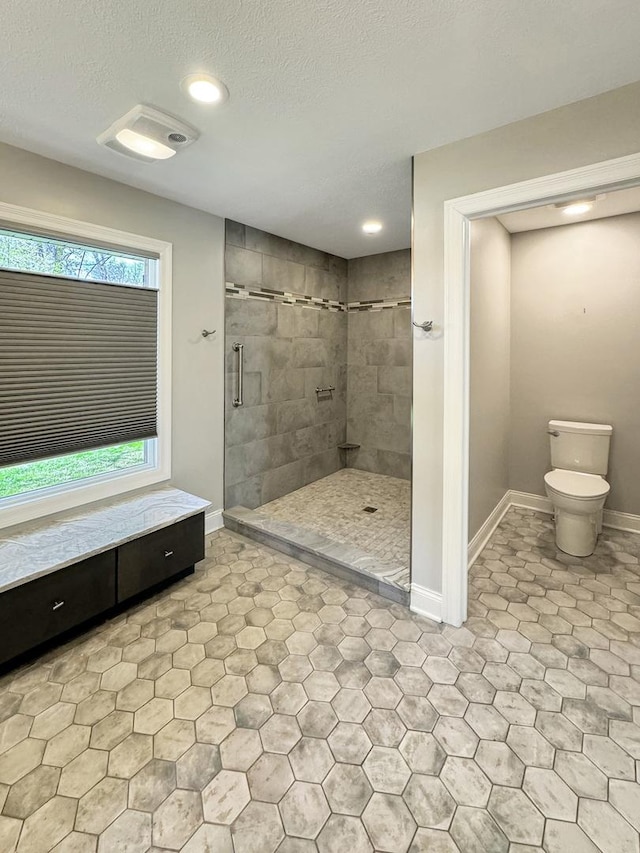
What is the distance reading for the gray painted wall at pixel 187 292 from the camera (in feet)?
7.78

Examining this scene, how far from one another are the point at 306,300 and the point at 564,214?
221 cm

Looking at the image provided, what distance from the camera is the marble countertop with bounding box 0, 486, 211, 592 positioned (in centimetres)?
191

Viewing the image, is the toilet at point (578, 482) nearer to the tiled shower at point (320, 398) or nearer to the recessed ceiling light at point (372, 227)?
the tiled shower at point (320, 398)

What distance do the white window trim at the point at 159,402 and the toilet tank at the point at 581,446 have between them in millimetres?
3007

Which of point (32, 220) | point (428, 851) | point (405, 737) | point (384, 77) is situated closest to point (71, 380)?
point (32, 220)

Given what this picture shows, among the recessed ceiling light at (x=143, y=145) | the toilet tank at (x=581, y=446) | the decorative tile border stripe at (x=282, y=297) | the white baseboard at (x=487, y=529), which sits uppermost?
the recessed ceiling light at (x=143, y=145)

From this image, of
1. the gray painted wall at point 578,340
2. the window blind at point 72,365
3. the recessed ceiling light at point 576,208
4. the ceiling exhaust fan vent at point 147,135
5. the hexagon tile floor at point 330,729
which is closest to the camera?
the hexagon tile floor at point 330,729

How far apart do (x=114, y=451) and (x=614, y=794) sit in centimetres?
287

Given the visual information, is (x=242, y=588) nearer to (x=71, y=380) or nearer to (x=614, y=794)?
(x=71, y=380)

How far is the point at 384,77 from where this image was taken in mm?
1554

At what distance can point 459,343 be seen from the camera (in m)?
2.04

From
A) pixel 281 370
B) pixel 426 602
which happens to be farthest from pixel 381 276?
pixel 426 602

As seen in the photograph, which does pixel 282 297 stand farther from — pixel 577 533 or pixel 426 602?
pixel 577 533

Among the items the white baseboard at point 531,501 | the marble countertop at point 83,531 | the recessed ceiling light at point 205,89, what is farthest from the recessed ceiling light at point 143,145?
the white baseboard at point 531,501
